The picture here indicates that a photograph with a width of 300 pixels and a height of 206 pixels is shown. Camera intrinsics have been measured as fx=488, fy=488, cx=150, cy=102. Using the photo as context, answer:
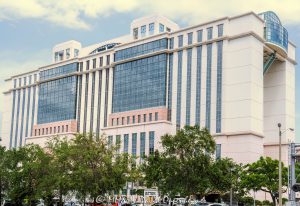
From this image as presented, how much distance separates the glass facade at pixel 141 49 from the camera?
4301 inches

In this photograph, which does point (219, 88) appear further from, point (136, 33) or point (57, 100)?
point (57, 100)

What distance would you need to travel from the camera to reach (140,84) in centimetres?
11044

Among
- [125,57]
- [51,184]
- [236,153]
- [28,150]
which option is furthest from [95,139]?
[125,57]

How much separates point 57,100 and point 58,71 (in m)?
8.32

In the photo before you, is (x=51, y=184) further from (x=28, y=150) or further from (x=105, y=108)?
(x=105, y=108)

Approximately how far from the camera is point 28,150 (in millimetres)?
64500

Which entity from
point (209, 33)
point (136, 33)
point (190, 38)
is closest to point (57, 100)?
point (136, 33)

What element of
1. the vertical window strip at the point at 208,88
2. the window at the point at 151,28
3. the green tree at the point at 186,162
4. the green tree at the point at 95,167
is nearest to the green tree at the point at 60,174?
the green tree at the point at 95,167

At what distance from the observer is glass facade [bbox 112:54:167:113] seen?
107 m


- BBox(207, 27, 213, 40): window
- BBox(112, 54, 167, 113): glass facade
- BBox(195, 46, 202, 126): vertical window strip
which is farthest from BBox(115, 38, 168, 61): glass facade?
BBox(207, 27, 213, 40): window

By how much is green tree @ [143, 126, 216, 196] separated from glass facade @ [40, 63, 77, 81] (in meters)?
82.2

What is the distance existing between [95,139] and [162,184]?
9.71m

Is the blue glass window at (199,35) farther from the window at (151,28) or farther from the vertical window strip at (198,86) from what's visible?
the window at (151,28)

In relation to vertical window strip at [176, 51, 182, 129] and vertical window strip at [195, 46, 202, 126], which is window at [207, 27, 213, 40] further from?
vertical window strip at [176, 51, 182, 129]
